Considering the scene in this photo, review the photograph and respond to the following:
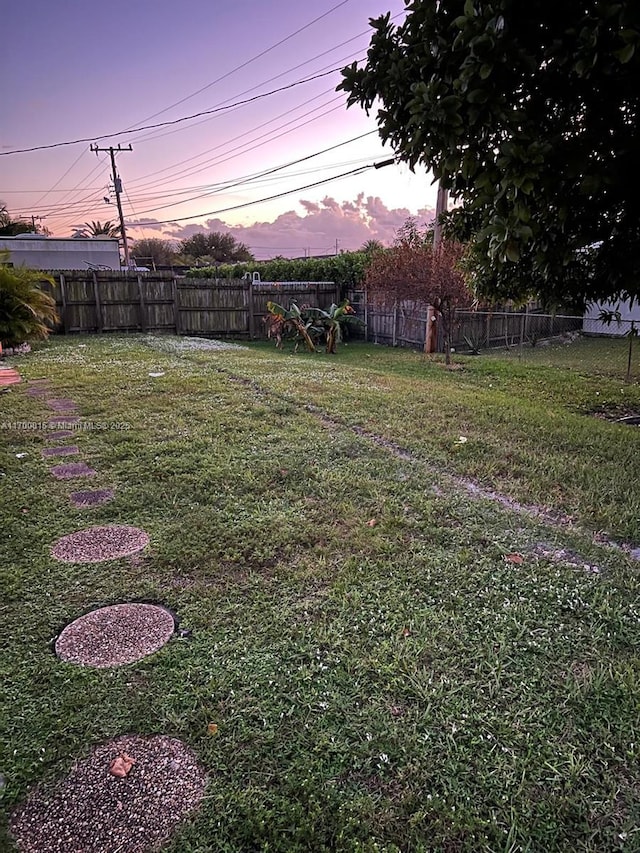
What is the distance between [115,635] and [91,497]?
1707mm

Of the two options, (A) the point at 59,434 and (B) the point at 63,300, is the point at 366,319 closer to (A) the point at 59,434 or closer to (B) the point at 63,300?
(B) the point at 63,300

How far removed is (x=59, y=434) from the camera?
16.8 ft

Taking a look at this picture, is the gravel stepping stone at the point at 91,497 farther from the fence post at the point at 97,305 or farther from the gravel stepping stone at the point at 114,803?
the fence post at the point at 97,305

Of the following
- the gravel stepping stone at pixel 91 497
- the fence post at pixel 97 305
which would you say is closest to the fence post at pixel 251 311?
the fence post at pixel 97 305

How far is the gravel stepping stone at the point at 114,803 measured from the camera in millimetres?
1316

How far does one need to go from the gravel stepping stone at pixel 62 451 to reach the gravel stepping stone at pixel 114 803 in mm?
3462

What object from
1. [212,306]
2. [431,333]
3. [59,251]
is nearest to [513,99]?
[431,333]

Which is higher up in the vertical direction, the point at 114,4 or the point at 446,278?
the point at 114,4

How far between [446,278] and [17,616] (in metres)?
9.24

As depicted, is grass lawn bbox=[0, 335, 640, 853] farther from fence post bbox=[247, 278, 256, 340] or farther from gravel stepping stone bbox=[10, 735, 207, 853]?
fence post bbox=[247, 278, 256, 340]

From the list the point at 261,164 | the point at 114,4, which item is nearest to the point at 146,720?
the point at 114,4

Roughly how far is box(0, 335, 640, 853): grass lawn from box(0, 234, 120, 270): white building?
24020 mm

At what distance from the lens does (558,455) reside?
14.6ft

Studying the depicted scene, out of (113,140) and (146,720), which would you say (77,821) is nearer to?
(146,720)
